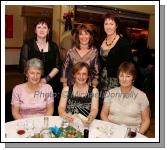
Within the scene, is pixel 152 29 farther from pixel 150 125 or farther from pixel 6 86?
pixel 6 86

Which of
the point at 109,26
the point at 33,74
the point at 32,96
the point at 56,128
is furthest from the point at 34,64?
the point at 109,26

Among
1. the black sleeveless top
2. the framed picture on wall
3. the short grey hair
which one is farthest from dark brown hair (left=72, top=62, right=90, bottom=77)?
the framed picture on wall

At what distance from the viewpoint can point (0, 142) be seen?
98.4 inches

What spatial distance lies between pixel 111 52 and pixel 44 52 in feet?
1.36

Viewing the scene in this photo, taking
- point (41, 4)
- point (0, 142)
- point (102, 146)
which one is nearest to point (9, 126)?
point (0, 142)

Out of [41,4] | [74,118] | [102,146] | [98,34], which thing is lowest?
[102,146]

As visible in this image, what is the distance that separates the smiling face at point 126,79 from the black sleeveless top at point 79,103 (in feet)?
0.64

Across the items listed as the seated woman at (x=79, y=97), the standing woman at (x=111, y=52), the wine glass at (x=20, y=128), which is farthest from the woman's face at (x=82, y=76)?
the wine glass at (x=20, y=128)

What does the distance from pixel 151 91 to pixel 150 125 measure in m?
0.21

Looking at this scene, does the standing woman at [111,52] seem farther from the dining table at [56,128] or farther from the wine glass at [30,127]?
the wine glass at [30,127]

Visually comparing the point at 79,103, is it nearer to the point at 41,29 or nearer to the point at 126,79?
the point at 126,79

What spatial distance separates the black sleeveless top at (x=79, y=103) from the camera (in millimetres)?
2566

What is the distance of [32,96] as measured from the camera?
256cm

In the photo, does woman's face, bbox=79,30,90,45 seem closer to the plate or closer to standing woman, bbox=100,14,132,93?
standing woman, bbox=100,14,132,93
